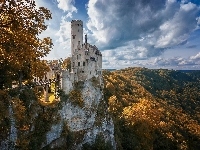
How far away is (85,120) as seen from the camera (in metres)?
44.5

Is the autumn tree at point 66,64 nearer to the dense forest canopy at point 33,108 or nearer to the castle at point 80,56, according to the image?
the dense forest canopy at point 33,108

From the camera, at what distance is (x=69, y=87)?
4047cm

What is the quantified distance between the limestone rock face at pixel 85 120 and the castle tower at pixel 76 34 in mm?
7948

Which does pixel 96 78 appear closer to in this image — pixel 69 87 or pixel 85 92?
pixel 85 92

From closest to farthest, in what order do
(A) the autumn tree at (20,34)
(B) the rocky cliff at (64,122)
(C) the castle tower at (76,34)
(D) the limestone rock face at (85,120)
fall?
(A) the autumn tree at (20,34), (B) the rocky cliff at (64,122), (D) the limestone rock face at (85,120), (C) the castle tower at (76,34)

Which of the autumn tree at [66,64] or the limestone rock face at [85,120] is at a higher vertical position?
the autumn tree at [66,64]

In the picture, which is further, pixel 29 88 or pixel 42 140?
pixel 42 140

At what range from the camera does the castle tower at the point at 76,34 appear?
4644 centimetres

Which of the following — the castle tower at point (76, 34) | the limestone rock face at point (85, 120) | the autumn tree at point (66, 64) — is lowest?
the limestone rock face at point (85, 120)

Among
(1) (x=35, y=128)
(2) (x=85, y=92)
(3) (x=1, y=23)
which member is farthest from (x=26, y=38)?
(2) (x=85, y=92)

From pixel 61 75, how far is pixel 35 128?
1114 cm

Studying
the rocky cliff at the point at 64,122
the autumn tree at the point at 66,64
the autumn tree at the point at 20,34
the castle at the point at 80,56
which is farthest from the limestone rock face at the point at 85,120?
the autumn tree at the point at 20,34

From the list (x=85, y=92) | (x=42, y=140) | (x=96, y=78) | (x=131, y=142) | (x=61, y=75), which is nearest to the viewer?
(x=42, y=140)

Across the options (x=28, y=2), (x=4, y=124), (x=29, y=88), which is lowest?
(x=4, y=124)
